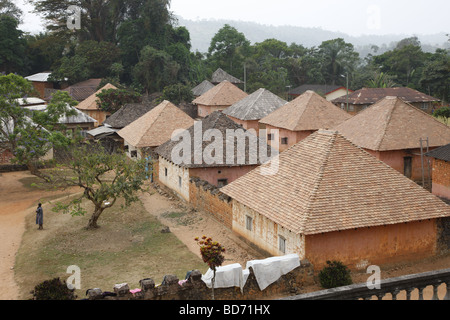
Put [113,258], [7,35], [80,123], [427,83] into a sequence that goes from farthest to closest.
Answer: [7,35]
[427,83]
[80,123]
[113,258]

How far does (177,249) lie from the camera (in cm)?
1902

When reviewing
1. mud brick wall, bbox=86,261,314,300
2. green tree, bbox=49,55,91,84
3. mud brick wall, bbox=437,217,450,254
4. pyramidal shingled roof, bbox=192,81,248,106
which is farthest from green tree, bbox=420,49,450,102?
mud brick wall, bbox=86,261,314,300

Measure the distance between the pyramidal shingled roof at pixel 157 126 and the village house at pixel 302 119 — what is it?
21.4 feet

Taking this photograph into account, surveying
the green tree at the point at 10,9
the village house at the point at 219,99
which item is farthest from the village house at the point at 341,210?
the green tree at the point at 10,9

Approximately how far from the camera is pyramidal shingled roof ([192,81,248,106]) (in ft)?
161

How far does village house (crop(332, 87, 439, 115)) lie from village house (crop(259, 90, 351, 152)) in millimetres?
18729

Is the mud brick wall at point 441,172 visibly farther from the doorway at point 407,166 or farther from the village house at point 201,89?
the village house at point 201,89

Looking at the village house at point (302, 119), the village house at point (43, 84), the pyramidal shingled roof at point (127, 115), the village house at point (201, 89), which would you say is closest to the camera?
the village house at point (302, 119)

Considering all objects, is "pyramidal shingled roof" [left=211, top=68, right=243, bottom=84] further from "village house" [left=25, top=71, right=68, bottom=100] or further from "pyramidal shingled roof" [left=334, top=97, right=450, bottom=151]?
"pyramidal shingled roof" [left=334, top=97, right=450, bottom=151]

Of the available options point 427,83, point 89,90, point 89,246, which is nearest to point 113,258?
point 89,246

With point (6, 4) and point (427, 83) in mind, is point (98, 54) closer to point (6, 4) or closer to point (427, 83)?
point (6, 4)

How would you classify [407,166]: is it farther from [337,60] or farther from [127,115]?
[337,60]

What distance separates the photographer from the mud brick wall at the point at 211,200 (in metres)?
20.7

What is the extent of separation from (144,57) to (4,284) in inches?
1826
